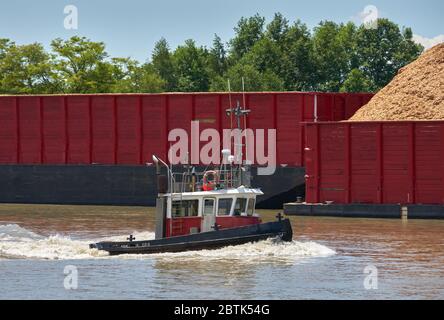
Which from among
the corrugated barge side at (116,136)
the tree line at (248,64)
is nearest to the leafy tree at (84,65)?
the tree line at (248,64)

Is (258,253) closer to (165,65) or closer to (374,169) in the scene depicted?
(374,169)

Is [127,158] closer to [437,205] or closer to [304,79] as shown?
[437,205]

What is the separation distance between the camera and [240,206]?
3562cm

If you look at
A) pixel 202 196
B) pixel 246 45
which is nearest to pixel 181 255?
pixel 202 196

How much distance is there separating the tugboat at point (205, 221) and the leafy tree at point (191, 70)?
251 feet

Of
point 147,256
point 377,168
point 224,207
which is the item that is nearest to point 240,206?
point 224,207

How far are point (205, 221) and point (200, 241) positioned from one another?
0.81 m

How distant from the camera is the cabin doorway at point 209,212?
3544 centimetres

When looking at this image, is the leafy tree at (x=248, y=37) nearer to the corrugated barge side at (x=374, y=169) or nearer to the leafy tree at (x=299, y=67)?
the leafy tree at (x=299, y=67)

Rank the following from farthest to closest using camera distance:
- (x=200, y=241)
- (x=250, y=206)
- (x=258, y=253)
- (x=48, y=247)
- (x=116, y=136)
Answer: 1. (x=116, y=136)
2. (x=48, y=247)
3. (x=250, y=206)
4. (x=258, y=253)
5. (x=200, y=241)

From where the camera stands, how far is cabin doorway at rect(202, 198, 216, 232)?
1395 inches

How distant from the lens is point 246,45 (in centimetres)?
12694
